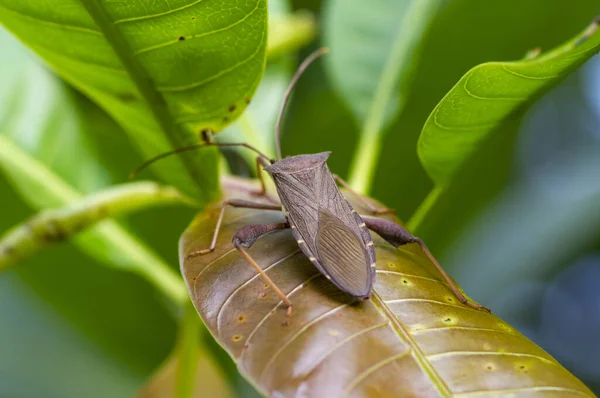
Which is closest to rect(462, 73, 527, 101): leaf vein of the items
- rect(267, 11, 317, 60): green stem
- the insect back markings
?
the insect back markings

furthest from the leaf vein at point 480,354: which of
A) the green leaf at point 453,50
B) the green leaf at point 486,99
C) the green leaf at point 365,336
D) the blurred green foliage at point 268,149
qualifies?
the green leaf at point 453,50

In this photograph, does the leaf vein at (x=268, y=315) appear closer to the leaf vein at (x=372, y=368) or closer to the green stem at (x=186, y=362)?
the leaf vein at (x=372, y=368)

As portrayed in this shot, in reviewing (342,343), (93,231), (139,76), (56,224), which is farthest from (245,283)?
(93,231)


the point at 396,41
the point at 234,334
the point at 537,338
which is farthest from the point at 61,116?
the point at 537,338

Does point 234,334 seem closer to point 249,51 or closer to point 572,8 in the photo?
point 249,51

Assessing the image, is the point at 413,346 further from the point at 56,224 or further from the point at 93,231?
the point at 93,231

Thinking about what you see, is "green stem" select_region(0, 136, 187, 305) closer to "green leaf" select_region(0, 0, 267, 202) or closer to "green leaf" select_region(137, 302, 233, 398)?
"green leaf" select_region(137, 302, 233, 398)
